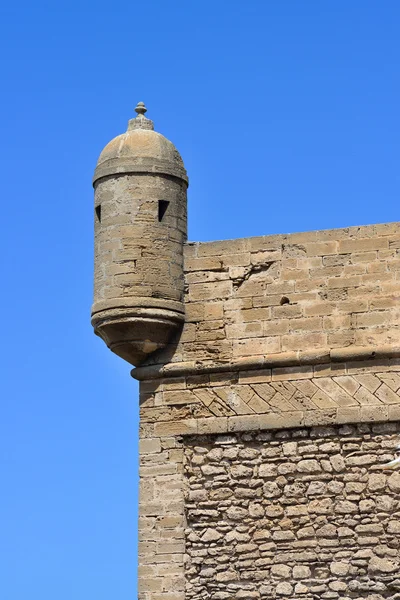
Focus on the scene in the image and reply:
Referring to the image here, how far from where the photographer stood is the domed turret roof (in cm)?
1472

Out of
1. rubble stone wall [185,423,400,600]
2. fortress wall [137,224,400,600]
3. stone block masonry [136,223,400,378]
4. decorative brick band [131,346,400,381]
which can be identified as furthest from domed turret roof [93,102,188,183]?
rubble stone wall [185,423,400,600]

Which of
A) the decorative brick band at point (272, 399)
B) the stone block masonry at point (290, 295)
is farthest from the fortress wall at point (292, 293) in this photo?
the decorative brick band at point (272, 399)

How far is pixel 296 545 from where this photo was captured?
13.8 meters

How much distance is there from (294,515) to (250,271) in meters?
2.15

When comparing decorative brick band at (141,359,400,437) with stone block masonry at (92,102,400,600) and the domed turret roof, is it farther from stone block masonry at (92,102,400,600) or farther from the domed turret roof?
the domed turret roof

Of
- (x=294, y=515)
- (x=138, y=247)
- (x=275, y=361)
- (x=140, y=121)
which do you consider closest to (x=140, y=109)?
(x=140, y=121)

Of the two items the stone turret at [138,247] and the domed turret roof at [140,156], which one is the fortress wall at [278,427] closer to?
the stone turret at [138,247]

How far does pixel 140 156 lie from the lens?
1473 cm

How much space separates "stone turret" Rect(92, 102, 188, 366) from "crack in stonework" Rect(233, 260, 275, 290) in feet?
1.62

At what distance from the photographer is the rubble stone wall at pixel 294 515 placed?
1357 centimetres

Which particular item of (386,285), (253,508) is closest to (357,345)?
(386,285)

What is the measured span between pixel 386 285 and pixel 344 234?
1.95ft

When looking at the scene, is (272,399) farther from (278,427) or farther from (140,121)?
(140,121)

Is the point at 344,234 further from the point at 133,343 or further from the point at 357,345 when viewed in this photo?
the point at 133,343
